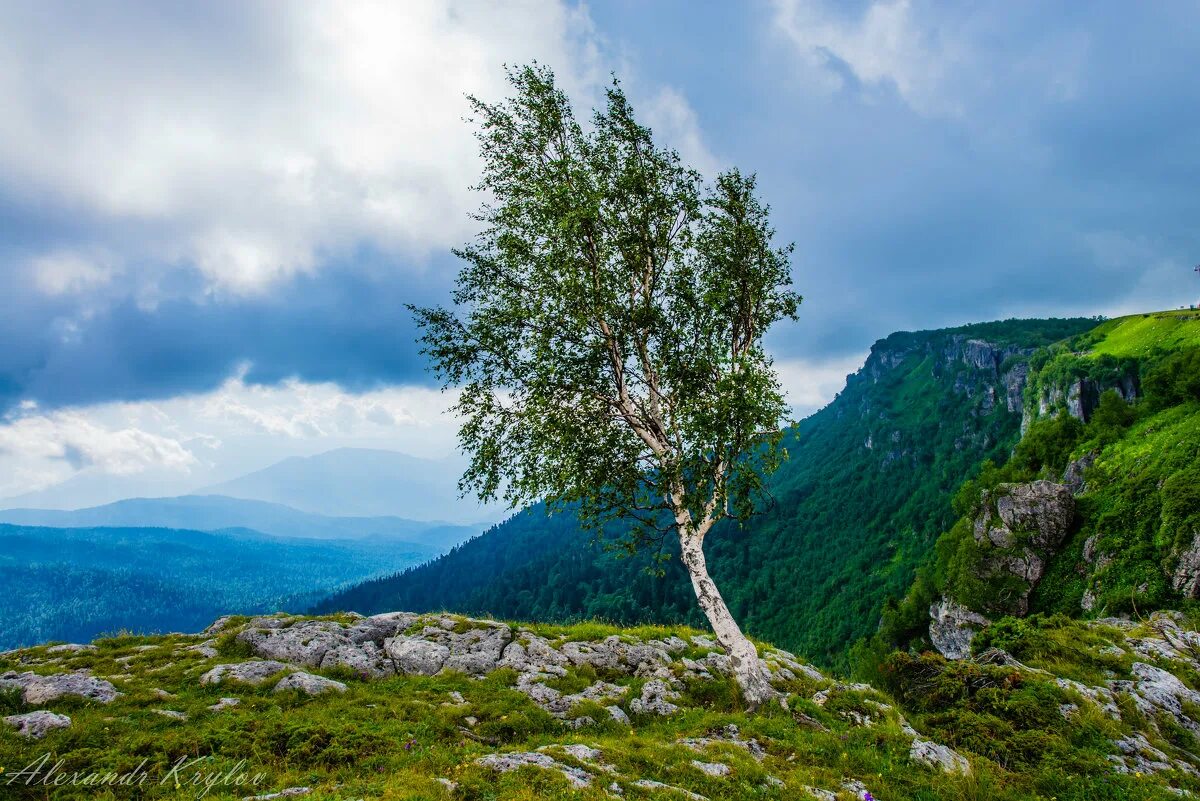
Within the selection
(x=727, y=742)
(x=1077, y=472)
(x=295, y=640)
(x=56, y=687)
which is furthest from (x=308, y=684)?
(x=1077, y=472)

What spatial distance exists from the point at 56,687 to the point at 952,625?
92.5 meters

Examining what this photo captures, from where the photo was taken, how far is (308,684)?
54.3 ft

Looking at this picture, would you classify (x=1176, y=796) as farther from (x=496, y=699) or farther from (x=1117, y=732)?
(x=496, y=699)

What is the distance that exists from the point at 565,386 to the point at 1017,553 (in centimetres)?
6056

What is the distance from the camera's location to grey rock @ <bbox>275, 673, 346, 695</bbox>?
53.5 ft

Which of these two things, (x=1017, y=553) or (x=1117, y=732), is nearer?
(x=1117, y=732)

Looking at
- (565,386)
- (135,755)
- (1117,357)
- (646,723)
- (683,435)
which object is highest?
(1117,357)

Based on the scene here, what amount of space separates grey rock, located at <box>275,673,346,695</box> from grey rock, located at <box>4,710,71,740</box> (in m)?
4.80

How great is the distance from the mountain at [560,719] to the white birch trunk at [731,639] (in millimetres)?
870

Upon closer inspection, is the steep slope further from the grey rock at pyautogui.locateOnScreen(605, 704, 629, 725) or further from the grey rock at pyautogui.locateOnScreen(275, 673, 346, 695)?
the grey rock at pyautogui.locateOnScreen(275, 673, 346, 695)

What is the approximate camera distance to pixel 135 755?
1154 centimetres

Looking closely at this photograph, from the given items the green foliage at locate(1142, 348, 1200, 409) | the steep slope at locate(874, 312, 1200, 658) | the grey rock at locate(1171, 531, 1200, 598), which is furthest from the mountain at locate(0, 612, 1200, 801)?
the green foliage at locate(1142, 348, 1200, 409)

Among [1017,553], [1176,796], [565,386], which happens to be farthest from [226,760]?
[1017,553]

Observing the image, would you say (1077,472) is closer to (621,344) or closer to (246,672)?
(621,344)
